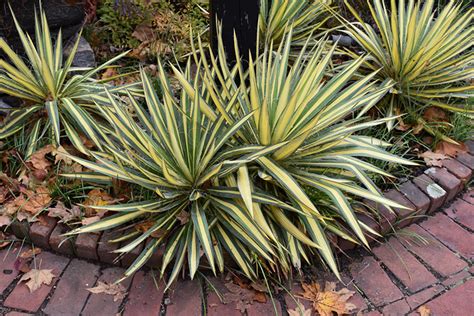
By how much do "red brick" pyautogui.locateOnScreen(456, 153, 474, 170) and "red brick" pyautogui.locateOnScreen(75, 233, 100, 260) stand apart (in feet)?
6.03

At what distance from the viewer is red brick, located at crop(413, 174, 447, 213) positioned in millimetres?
2322

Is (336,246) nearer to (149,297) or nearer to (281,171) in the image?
(281,171)

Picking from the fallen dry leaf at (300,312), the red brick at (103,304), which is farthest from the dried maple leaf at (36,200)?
the fallen dry leaf at (300,312)

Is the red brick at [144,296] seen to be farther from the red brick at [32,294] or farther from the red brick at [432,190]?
the red brick at [432,190]

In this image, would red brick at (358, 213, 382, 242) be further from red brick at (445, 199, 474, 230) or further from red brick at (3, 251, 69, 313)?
red brick at (3, 251, 69, 313)

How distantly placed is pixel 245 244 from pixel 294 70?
2.50 feet

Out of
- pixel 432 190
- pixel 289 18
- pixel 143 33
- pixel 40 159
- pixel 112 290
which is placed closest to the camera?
pixel 112 290

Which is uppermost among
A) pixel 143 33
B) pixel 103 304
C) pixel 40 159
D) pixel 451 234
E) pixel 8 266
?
pixel 143 33

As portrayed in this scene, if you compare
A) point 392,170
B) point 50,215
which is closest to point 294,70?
point 392,170

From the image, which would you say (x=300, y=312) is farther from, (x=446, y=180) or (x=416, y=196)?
(x=446, y=180)

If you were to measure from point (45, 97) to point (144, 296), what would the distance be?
1.08 meters

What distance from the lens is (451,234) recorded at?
2295 mm

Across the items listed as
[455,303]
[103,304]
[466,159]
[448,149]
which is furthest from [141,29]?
[455,303]

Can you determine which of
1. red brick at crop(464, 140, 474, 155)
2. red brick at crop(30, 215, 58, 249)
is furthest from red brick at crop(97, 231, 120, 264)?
red brick at crop(464, 140, 474, 155)
